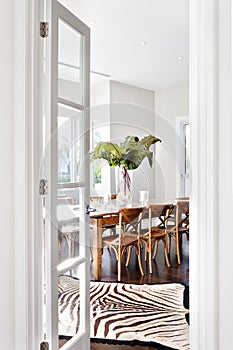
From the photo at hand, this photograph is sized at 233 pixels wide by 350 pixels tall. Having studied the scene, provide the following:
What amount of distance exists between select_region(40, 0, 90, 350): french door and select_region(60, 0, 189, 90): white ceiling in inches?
53.4

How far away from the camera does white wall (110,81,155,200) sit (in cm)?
519

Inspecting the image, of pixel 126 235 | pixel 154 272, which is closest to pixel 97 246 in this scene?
pixel 126 235

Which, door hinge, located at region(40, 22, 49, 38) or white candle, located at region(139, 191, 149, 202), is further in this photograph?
white candle, located at region(139, 191, 149, 202)

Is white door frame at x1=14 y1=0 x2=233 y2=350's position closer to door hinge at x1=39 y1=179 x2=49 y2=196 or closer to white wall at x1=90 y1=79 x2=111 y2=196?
door hinge at x1=39 y1=179 x2=49 y2=196

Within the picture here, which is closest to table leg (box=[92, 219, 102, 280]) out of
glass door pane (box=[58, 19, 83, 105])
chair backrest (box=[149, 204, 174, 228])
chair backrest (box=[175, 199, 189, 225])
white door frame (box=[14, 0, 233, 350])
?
chair backrest (box=[149, 204, 174, 228])

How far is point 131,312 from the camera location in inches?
120
